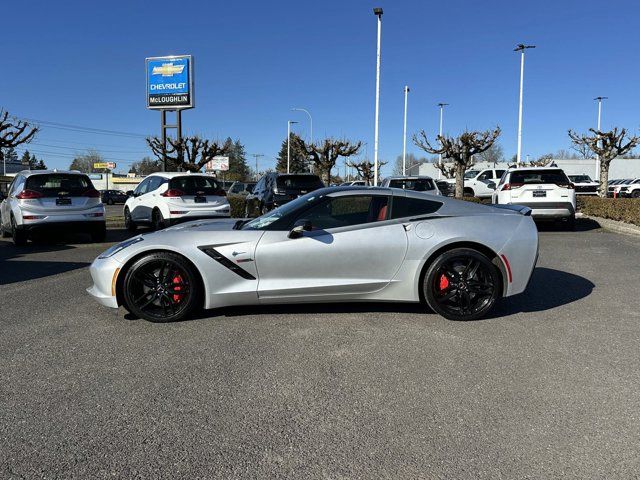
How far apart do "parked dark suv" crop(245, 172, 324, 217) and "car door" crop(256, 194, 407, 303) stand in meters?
10.5

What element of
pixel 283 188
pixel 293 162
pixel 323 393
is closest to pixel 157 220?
pixel 283 188

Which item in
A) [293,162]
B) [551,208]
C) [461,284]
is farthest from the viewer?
[293,162]

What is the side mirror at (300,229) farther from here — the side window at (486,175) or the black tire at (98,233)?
the side window at (486,175)

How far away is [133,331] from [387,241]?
249 cm

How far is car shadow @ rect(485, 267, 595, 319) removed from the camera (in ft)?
18.0

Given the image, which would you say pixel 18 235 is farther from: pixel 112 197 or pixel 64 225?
pixel 112 197

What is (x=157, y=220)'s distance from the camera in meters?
12.7

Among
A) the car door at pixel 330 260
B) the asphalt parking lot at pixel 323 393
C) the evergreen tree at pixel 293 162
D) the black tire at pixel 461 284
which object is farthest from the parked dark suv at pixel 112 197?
the black tire at pixel 461 284

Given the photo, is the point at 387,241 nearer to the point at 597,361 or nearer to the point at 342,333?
the point at 342,333

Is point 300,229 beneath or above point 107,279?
above

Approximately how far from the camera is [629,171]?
74.8 meters

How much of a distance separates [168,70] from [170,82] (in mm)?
612

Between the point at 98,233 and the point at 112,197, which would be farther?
the point at 112,197

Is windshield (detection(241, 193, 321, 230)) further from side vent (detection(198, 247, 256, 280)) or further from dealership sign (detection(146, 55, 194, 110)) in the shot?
dealership sign (detection(146, 55, 194, 110))
